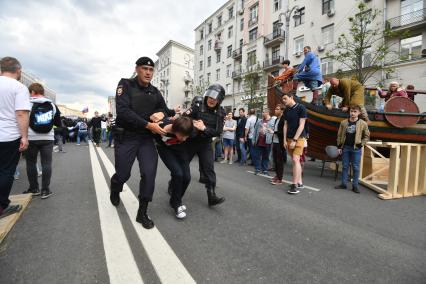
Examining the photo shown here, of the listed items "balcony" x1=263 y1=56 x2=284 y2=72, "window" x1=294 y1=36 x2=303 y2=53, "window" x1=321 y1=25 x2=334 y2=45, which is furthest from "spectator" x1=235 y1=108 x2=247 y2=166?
"balcony" x1=263 y1=56 x2=284 y2=72

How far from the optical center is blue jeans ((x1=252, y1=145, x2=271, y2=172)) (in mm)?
7125

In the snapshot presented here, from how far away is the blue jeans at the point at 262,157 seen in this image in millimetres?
7125

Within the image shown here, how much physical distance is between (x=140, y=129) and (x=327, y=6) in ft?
87.1

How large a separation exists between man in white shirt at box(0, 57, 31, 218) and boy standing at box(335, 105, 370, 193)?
18.0 ft

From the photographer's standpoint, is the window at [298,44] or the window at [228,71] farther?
the window at [228,71]

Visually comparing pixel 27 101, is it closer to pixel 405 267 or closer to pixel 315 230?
pixel 315 230

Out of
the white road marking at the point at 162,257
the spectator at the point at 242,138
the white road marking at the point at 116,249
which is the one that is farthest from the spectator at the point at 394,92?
the white road marking at the point at 116,249

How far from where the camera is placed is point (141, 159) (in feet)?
10.0

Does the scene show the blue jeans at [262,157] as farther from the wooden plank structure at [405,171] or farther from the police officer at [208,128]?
the police officer at [208,128]

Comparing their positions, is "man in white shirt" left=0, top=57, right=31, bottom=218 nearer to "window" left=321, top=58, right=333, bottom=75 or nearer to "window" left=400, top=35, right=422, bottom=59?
"window" left=400, top=35, right=422, bottom=59

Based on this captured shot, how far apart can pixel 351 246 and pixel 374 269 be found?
0.44 metres

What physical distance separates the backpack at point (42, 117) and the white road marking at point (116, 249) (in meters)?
1.46

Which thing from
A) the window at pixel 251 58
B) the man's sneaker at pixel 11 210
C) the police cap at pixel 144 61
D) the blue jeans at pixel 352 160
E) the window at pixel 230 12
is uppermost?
the window at pixel 230 12

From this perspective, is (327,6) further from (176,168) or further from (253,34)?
(176,168)
